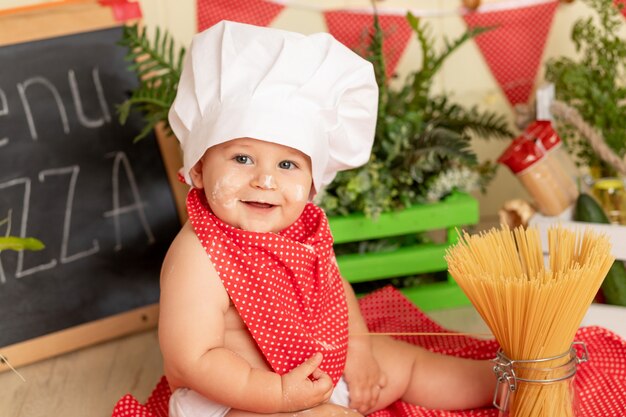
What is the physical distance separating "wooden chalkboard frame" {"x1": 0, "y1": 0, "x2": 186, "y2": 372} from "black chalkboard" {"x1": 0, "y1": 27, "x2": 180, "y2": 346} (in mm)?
14

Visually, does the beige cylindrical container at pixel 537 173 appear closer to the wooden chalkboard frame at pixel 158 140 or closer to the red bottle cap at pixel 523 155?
the red bottle cap at pixel 523 155

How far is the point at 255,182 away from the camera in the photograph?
1222 millimetres

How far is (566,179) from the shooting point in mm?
1780

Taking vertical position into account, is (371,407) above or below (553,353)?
below

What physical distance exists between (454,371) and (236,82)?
0.62 meters

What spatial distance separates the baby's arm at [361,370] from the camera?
1.38m

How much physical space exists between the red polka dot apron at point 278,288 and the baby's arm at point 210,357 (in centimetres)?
3

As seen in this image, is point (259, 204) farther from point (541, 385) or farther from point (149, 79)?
point (149, 79)

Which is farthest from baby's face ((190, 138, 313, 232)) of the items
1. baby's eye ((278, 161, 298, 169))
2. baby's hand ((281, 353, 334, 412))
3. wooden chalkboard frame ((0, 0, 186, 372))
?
wooden chalkboard frame ((0, 0, 186, 372))

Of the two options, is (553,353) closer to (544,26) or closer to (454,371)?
(454,371)

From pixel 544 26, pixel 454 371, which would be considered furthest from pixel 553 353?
pixel 544 26

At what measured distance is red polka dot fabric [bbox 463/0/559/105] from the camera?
2.08 metres

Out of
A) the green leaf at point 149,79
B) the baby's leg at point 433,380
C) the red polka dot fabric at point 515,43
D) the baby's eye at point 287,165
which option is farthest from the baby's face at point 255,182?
the red polka dot fabric at point 515,43

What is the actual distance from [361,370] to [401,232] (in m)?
0.47
